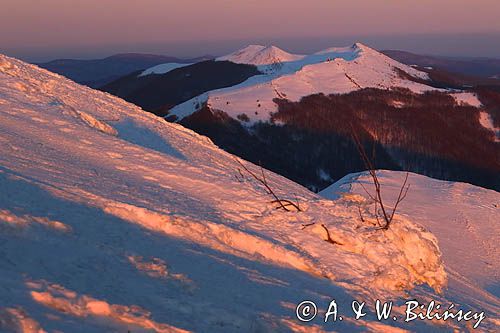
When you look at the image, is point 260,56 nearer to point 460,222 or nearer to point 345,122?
point 345,122

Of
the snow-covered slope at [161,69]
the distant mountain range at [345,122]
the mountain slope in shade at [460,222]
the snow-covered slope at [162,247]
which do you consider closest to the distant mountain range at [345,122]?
the distant mountain range at [345,122]

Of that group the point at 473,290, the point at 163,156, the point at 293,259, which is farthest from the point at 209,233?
the point at 473,290

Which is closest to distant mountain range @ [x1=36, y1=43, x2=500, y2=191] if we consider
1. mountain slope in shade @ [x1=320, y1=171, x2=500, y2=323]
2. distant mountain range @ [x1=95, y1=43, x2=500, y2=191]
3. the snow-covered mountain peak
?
distant mountain range @ [x1=95, y1=43, x2=500, y2=191]

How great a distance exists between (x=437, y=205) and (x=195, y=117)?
Result: 55.8 m

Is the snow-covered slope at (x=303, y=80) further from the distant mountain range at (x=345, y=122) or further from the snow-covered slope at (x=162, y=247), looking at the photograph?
the snow-covered slope at (x=162, y=247)

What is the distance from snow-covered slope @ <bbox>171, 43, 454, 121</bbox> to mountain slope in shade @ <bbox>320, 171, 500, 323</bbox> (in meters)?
51.8

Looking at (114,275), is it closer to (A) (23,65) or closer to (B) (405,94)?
(A) (23,65)

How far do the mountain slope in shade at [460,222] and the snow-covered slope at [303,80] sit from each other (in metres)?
51.8

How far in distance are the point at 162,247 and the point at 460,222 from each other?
22443 mm

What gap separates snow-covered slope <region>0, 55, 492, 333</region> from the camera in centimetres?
534

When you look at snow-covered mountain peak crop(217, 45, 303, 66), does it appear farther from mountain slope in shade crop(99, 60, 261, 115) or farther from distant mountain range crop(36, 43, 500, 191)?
distant mountain range crop(36, 43, 500, 191)

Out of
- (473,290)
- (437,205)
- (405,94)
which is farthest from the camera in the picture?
(405,94)

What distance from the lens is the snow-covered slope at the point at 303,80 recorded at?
87500 mm

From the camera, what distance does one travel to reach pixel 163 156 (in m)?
12.9
